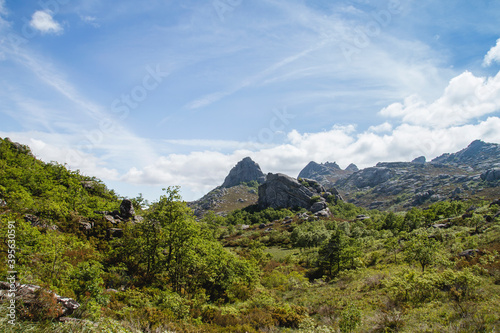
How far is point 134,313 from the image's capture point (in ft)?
36.0

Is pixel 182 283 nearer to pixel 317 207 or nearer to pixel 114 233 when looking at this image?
pixel 114 233

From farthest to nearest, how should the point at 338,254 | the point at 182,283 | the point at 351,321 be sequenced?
the point at 338,254 → the point at 182,283 → the point at 351,321

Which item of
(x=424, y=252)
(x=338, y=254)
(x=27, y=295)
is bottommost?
(x=338, y=254)

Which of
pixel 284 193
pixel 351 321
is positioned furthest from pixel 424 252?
pixel 284 193

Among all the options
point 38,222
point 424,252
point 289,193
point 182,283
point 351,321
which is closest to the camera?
point 351,321

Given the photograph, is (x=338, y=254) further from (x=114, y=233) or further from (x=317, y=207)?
(x=317, y=207)

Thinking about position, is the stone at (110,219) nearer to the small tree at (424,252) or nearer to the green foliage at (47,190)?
the green foliage at (47,190)

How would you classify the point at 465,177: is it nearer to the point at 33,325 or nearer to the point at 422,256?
the point at 422,256

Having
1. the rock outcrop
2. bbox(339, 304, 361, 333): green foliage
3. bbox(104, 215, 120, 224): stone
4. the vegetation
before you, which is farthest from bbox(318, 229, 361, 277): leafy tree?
the rock outcrop

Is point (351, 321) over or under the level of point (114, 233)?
under

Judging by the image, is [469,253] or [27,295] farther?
[469,253]

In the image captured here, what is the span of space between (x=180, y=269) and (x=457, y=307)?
17527 millimetres

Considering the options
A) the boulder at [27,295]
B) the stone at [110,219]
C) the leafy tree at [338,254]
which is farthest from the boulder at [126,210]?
the leafy tree at [338,254]

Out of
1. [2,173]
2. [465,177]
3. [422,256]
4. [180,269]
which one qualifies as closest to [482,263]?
[422,256]
